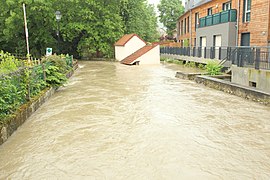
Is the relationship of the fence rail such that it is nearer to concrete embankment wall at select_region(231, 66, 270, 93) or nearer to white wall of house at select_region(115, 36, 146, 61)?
concrete embankment wall at select_region(231, 66, 270, 93)

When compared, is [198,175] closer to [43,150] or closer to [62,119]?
[43,150]

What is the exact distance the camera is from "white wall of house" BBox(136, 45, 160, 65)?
87.7 feet

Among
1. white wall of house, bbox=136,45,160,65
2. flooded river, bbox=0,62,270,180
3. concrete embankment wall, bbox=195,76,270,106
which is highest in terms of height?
white wall of house, bbox=136,45,160,65

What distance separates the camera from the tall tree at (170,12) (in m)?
53.9

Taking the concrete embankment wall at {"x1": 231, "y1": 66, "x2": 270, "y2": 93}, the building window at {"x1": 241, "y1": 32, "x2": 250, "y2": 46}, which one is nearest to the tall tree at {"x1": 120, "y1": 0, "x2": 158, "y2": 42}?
Answer: the building window at {"x1": 241, "y1": 32, "x2": 250, "y2": 46}

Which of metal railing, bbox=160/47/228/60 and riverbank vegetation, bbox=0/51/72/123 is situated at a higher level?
metal railing, bbox=160/47/228/60

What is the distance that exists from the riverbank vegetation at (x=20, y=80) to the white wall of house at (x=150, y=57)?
14.5m

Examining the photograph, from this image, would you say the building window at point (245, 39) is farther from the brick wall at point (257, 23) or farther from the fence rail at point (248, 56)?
the fence rail at point (248, 56)

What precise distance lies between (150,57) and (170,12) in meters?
30.4

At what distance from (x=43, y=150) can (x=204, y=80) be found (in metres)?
9.55

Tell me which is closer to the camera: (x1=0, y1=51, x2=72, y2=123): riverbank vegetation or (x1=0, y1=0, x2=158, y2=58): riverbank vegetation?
(x1=0, y1=51, x2=72, y2=123): riverbank vegetation

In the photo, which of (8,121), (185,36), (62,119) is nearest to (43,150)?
(8,121)

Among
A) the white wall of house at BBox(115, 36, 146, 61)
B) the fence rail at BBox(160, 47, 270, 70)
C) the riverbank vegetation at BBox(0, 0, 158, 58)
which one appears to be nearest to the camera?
the fence rail at BBox(160, 47, 270, 70)

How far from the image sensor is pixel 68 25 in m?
31.8
